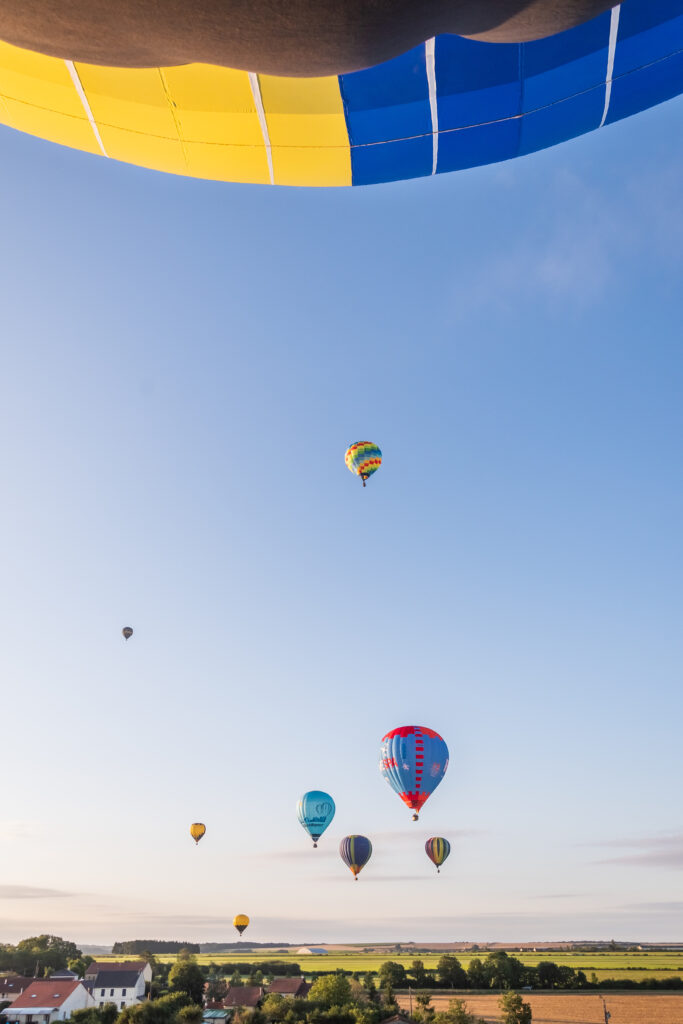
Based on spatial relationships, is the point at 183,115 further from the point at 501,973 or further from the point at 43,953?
the point at 43,953

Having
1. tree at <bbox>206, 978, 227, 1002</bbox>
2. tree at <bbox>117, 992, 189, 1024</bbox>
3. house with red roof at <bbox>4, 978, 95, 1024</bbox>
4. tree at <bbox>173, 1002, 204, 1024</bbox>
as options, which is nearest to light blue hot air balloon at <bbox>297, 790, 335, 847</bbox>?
tree at <bbox>117, 992, 189, 1024</bbox>

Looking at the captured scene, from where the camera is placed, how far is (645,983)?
72.9 meters

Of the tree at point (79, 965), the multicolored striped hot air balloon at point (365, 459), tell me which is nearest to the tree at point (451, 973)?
the tree at point (79, 965)

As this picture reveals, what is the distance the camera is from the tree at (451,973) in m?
71.8

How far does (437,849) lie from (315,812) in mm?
9079

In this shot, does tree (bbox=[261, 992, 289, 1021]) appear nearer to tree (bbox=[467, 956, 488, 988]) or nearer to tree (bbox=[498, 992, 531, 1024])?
tree (bbox=[498, 992, 531, 1024])

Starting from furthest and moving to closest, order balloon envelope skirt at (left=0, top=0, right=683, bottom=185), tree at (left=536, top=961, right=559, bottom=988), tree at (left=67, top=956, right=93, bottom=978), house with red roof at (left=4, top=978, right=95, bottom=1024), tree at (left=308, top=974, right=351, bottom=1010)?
tree at (left=536, top=961, right=559, bottom=988)
tree at (left=67, top=956, right=93, bottom=978)
house with red roof at (left=4, top=978, right=95, bottom=1024)
tree at (left=308, top=974, right=351, bottom=1010)
balloon envelope skirt at (left=0, top=0, right=683, bottom=185)

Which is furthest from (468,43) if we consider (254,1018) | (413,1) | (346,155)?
(254,1018)

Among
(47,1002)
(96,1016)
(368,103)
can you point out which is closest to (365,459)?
(368,103)

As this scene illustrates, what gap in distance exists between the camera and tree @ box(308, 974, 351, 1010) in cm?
4446

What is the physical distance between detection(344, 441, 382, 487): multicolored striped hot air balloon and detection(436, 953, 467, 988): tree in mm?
59338

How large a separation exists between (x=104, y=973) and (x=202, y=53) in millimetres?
74014

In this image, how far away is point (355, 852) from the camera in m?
39.8

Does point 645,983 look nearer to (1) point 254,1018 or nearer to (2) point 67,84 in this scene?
(1) point 254,1018
